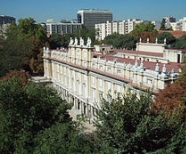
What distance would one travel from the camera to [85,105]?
38.1 meters

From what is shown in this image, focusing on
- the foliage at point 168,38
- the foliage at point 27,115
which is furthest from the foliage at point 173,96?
the foliage at point 168,38

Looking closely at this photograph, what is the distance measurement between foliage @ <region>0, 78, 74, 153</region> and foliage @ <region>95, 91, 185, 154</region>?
2.67 meters

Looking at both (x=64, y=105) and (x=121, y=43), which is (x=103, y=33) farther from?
(x=64, y=105)

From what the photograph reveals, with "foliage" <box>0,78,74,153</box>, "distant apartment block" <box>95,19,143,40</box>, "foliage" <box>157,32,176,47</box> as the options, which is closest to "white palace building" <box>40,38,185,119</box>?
"foliage" <box>0,78,74,153</box>

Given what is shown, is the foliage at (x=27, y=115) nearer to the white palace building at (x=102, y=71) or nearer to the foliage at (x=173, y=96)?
the white palace building at (x=102, y=71)

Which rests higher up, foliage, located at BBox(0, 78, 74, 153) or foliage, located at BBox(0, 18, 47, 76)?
foliage, located at BBox(0, 18, 47, 76)

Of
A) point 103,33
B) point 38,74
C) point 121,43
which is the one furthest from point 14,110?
point 103,33

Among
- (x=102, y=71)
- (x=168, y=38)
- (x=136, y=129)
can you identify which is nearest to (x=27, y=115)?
(x=136, y=129)

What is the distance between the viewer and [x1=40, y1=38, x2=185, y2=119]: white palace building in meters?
25.3

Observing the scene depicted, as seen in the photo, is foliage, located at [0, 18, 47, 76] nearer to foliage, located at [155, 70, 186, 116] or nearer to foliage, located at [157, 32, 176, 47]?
foliage, located at [157, 32, 176, 47]

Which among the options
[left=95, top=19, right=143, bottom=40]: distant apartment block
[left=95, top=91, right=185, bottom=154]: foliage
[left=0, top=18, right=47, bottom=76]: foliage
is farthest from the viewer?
[left=95, top=19, right=143, bottom=40]: distant apartment block

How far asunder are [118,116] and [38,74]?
4650cm

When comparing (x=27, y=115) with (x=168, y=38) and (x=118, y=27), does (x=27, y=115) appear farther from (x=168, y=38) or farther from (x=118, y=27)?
(x=118, y=27)

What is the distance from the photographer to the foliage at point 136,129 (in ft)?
47.1
